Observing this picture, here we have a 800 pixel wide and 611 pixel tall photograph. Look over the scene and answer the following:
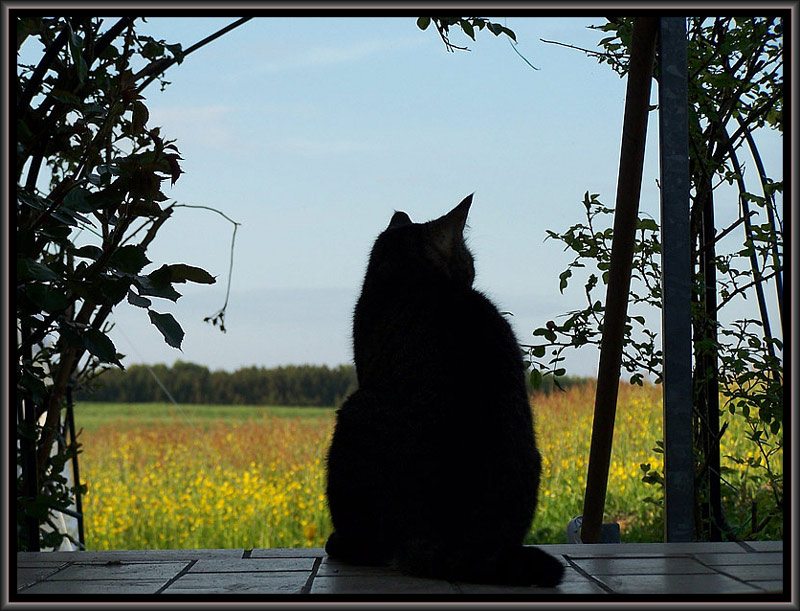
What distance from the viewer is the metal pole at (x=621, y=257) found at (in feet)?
5.82

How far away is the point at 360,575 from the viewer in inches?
64.1

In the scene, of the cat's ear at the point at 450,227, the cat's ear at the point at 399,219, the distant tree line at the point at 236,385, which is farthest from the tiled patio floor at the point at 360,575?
the distant tree line at the point at 236,385

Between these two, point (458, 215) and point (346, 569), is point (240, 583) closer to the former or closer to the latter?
point (346, 569)

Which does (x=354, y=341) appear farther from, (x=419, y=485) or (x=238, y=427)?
(x=238, y=427)

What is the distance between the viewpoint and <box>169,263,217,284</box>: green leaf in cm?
150

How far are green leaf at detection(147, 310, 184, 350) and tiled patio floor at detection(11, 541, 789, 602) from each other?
41 centimetres

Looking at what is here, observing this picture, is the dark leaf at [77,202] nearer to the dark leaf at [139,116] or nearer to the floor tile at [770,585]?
the dark leaf at [139,116]

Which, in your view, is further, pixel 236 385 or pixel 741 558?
pixel 236 385

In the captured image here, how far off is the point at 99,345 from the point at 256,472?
3.46 meters

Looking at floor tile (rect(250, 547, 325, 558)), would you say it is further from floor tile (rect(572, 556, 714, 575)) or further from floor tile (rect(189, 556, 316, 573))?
floor tile (rect(572, 556, 714, 575))

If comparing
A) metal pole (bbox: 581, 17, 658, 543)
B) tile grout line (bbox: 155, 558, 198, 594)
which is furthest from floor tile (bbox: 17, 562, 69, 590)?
metal pole (bbox: 581, 17, 658, 543)

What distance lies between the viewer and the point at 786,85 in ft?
4.56

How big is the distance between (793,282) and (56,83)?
1.59 meters

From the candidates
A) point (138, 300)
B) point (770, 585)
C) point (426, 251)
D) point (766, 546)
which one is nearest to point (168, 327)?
point (138, 300)
